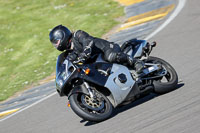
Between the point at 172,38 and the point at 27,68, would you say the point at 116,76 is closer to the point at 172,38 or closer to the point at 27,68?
the point at 172,38

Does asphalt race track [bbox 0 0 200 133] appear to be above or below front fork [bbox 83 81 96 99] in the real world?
below

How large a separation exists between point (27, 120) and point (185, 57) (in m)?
3.51

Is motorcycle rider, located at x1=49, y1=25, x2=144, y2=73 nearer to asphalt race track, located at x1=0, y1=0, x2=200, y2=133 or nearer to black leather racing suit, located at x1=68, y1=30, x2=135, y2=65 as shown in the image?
black leather racing suit, located at x1=68, y1=30, x2=135, y2=65

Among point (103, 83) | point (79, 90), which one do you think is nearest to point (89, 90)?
point (79, 90)

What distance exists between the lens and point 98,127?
608 cm

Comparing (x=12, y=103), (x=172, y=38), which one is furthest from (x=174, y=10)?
(x=12, y=103)

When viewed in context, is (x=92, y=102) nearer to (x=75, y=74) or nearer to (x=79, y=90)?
(x=79, y=90)

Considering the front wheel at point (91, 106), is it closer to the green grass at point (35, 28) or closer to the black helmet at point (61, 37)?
the black helmet at point (61, 37)

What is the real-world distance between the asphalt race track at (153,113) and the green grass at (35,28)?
275cm

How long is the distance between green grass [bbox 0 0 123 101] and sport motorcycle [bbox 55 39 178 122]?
4.51 m

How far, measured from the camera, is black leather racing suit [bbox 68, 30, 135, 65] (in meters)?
6.43

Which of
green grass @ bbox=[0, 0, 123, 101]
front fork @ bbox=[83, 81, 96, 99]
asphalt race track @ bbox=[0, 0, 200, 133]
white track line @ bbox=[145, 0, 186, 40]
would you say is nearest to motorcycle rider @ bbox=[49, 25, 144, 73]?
front fork @ bbox=[83, 81, 96, 99]

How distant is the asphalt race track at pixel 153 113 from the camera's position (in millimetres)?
5391

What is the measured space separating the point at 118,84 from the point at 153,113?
816 millimetres
